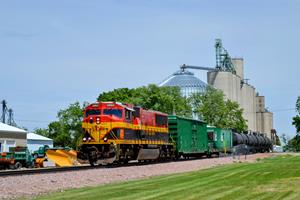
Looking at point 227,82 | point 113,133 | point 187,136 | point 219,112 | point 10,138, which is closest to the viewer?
point 113,133

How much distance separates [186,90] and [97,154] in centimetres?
14796

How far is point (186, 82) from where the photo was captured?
185000mm

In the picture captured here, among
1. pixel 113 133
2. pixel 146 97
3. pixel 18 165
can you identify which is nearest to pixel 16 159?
pixel 18 165

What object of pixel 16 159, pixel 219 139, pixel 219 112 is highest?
pixel 219 112

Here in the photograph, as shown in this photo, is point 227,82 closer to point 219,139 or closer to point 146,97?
point 146,97

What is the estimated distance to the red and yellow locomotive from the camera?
1368 inches

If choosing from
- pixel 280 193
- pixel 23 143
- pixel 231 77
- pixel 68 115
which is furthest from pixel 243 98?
pixel 280 193

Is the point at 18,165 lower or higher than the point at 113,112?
lower

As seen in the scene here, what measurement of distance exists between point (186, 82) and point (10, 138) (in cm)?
11703

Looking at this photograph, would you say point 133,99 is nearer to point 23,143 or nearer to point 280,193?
point 23,143

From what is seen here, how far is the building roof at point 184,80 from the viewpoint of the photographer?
601 ft

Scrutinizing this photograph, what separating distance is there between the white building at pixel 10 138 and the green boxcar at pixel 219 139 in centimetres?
2779

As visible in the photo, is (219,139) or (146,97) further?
(146,97)

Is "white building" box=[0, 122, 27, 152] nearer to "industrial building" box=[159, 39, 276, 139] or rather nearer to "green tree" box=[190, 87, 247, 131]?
"green tree" box=[190, 87, 247, 131]
